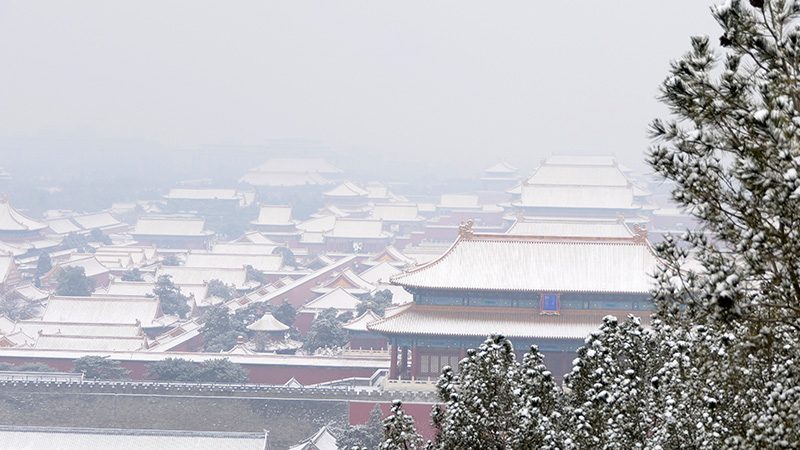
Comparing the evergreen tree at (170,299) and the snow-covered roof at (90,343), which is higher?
the evergreen tree at (170,299)

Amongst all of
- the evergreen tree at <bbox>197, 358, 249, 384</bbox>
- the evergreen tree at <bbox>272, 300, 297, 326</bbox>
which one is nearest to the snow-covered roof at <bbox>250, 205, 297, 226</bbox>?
the evergreen tree at <bbox>272, 300, 297, 326</bbox>

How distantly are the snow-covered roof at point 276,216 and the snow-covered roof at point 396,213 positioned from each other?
9.44 meters

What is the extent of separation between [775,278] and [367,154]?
610ft

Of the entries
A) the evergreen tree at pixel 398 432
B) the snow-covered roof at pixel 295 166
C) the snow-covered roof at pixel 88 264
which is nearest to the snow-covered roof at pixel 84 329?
the snow-covered roof at pixel 88 264

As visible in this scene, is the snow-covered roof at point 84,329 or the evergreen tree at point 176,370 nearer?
the evergreen tree at point 176,370

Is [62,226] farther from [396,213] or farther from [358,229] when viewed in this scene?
[396,213]

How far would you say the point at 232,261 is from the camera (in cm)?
4872

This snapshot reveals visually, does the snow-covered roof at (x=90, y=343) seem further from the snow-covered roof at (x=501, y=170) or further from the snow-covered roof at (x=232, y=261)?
the snow-covered roof at (x=501, y=170)

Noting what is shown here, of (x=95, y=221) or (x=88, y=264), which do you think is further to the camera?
(x=95, y=221)

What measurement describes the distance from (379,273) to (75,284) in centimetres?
1459

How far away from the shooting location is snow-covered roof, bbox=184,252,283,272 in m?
47.9

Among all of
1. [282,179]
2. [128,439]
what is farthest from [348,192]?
[128,439]

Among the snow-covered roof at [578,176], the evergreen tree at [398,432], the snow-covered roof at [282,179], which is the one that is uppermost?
the snow-covered roof at [282,179]

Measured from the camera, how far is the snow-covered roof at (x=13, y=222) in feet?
177
